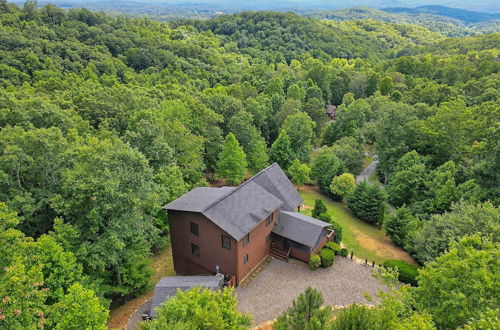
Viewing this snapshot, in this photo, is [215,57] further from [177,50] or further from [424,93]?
[424,93]

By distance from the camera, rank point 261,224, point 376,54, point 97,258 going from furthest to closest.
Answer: point 376,54
point 261,224
point 97,258

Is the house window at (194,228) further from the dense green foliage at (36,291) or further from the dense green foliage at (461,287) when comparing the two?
the dense green foliage at (461,287)

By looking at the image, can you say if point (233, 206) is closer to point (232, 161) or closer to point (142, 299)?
point (142, 299)

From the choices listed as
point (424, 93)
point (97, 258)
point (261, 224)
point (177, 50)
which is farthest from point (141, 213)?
point (177, 50)

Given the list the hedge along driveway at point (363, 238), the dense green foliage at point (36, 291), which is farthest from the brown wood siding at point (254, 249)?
the dense green foliage at point (36, 291)

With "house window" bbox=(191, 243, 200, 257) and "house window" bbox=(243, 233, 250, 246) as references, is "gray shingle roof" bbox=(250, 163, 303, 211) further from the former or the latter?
"house window" bbox=(191, 243, 200, 257)

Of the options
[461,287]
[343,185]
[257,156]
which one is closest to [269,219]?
[461,287]
